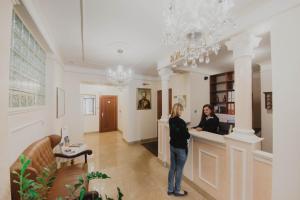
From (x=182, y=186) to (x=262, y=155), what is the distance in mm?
1610

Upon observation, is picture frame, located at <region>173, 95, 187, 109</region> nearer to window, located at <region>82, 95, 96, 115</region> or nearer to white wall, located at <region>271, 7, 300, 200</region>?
white wall, located at <region>271, 7, 300, 200</region>

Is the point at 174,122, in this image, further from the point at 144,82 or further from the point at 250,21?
the point at 144,82

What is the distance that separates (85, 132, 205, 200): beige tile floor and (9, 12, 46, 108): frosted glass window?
1906mm

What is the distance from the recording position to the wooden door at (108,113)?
7.55 m

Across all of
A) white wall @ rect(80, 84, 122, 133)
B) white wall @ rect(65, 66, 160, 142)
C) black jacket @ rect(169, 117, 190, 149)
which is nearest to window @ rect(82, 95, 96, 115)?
white wall @ rect(80, 84, 122, 133)

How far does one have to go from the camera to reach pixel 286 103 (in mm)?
1320

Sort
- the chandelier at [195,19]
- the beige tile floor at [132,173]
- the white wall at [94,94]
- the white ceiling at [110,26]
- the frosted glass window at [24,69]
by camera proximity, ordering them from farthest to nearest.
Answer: the white wall at [94,94], the beige tile floor at [132,173], the white ceiling at [110,26], the frosted glass window at [24,69], the chandelier at [195,19]

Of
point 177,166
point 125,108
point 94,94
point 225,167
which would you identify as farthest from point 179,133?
point 94,94

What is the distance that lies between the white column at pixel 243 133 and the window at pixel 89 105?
22.7 ft

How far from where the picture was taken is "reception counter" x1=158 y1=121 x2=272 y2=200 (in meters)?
1.59

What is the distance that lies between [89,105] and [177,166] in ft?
20.7

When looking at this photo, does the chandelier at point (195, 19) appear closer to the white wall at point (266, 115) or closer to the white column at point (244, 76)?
the white column at point (244, 76)

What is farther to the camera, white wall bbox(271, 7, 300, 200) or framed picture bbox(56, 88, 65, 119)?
framed picture bbox(56, 88, 65, 119)

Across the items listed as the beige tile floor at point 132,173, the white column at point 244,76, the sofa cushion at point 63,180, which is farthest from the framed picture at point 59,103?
the white column at point 244,76
